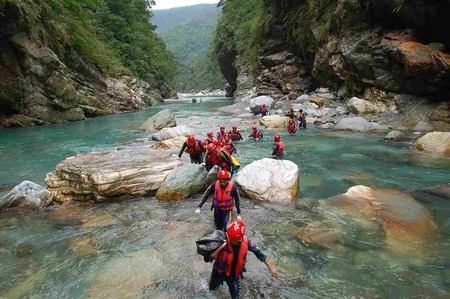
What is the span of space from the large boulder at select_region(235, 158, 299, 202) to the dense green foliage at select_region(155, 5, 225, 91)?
243ft

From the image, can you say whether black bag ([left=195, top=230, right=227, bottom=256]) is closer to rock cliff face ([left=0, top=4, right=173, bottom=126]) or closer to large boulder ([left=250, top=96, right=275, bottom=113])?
rock cliff face ([left=0, top=4, right=173, bottom=126])

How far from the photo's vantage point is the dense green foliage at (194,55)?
10994cm

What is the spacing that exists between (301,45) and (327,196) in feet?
81.3

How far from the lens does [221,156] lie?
8.84 m

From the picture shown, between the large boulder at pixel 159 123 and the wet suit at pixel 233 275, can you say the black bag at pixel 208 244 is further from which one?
the large boulder at pixel 159 123

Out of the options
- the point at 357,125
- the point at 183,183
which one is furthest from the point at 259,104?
the point at 183,183

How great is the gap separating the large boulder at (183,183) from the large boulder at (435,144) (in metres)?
9.14

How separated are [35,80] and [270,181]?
2061 cm

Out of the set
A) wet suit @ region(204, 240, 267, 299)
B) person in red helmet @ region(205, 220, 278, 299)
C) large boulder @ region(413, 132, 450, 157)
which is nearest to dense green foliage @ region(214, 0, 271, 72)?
large boulder @ region(413, 132, 450, 157)

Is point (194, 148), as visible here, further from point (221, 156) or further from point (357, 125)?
point (357, 125)

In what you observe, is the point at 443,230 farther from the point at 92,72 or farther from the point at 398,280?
the point at 92,72

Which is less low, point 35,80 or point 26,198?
point 35,80

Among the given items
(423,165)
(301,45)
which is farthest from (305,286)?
(301,45)

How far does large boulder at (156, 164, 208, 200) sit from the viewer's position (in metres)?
8.78
